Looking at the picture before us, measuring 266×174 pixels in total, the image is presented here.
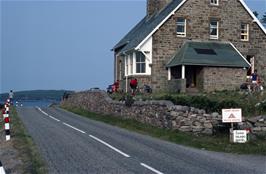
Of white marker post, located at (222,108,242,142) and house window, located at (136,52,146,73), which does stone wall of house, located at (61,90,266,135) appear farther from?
house window, located at (136,52,146,73)

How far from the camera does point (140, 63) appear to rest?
35.3m

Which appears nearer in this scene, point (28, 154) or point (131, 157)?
point (131, 157)

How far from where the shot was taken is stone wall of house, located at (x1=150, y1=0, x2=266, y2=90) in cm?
3462

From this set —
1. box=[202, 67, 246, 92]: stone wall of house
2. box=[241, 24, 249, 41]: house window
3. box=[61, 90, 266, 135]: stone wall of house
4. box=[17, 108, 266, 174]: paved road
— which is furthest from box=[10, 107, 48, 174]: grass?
box=[241, 24, 249, 41]: house window

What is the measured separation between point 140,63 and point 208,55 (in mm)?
5273

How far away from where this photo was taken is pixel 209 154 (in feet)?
46.4

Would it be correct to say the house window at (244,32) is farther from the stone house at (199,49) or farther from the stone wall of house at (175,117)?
the stone wall of house at (175,117)

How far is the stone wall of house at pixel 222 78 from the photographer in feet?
107

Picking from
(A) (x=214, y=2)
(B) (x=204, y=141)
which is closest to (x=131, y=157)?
(B) (x=204, y=141)

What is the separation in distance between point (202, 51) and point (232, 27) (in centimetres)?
407

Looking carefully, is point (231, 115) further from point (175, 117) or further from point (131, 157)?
point (131, 157)

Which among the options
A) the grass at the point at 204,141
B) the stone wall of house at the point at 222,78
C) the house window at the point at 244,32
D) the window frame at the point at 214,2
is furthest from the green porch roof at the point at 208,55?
the grass at the point at 204,141

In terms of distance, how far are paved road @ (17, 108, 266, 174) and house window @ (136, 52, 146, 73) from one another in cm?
1686

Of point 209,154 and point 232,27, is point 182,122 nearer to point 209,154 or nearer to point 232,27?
point 209,154
